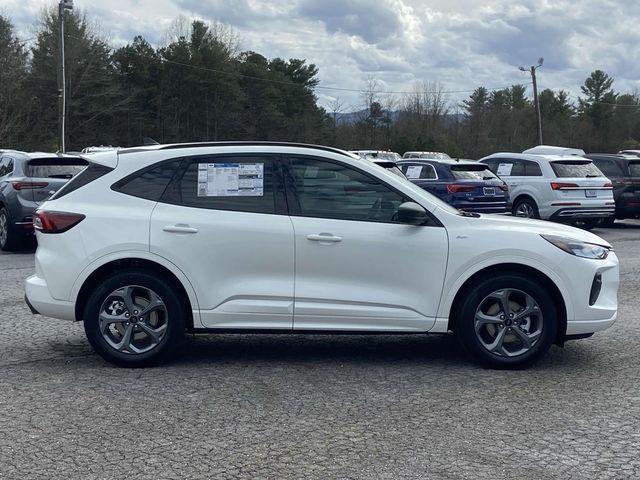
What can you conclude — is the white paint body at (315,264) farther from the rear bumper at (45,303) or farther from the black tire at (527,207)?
the black tire at (527,207)

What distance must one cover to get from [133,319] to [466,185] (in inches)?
483

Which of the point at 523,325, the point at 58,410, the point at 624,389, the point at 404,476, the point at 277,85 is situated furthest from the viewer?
the point at 277,85

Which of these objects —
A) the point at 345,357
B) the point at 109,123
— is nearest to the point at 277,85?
the point at 109,123

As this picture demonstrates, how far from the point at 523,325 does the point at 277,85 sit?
64208mm

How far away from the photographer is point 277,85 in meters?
69.0

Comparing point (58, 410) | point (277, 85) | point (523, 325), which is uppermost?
point (277, 85)

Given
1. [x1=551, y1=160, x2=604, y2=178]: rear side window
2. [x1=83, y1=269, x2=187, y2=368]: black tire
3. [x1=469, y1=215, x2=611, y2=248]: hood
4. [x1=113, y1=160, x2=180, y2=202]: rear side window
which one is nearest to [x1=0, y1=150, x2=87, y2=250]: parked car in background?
[x1=113, y1=160, x2=180, y2=202]: rear side window

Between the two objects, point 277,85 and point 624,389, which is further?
point 277,85

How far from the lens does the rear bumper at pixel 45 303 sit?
6395mm

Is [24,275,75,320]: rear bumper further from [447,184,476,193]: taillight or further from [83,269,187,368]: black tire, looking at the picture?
[447,184,476,193]: taillight

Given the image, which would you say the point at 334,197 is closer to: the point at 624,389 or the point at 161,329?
the point at 161,329

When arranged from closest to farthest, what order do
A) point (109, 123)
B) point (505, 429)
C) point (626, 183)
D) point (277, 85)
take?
1. point (505, 429)
2. point (626, 183)
3. point (109, 123)
4. point (277, 85)

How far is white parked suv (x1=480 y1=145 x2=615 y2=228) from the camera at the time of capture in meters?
18.2

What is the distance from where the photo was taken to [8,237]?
14.3m
